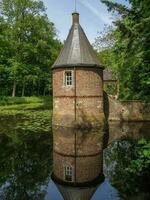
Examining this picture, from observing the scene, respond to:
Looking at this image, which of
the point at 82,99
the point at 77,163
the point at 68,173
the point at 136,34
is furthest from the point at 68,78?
the point at 68,173

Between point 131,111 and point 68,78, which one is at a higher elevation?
point 68,78

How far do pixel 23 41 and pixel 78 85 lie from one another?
27.8 meters

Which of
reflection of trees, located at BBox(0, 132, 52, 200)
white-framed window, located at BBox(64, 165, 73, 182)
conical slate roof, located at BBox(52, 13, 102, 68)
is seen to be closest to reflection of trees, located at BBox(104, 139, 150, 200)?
white-framed window, located at BBox(64, 165, 73, 182)

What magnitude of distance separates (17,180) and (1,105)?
→ 30.0 metres

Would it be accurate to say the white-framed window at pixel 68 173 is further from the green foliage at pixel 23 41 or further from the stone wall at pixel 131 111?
the green foliage at pixel 23 41

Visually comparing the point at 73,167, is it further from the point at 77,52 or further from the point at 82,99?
the point at 77,52

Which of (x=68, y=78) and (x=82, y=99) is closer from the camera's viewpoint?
(x=82, y=99)

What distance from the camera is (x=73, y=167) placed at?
11438mm

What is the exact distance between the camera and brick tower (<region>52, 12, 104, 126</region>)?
21.0m

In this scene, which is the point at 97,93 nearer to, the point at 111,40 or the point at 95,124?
the point at 95,124

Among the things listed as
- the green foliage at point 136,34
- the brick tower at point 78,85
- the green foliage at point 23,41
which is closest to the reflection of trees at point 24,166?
the brick tower at point 78,85

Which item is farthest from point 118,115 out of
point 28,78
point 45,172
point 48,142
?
point 28,78

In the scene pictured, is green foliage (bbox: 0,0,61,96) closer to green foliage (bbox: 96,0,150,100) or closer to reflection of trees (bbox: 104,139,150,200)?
green foliage (bbox: 96,0,150,100)

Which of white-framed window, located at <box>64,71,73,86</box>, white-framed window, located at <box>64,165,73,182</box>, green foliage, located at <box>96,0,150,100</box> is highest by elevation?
green foliage, located at <box>96,0,150,100</box>
